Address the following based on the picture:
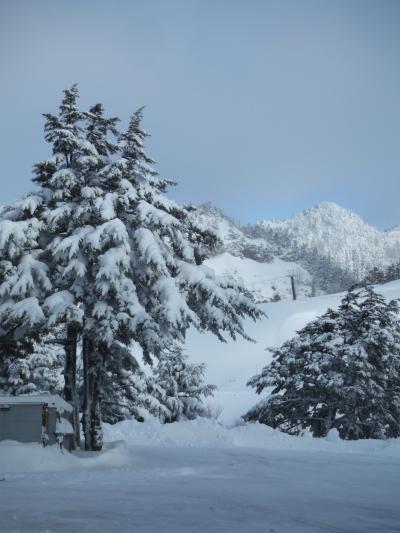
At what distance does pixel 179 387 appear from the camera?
110 ft

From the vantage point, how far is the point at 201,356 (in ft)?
226

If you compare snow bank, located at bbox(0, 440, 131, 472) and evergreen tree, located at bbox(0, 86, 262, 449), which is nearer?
snow bank, located at bbox(0, 440, 131, 472)

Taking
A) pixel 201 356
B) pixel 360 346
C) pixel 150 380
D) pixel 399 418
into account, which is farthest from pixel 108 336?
pixel 201 356

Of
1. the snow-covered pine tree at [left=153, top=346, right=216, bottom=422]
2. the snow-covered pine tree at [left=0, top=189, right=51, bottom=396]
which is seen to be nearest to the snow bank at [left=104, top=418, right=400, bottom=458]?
the snow-covered pine tree at [left=0, top=189, right=51, bottom=396]

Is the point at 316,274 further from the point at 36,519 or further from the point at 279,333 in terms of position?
the point at 36,519

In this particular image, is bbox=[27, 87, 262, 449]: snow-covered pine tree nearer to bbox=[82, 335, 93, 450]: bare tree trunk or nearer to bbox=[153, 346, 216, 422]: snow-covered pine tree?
bbox=[82, 335, 93, 450]: bare tree trunk

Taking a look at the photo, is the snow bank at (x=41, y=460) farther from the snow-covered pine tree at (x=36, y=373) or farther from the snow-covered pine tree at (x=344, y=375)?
the snow-covered pine tree at (x=36, y=373)

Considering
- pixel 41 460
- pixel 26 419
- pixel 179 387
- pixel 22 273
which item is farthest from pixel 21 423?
pixel 179 387

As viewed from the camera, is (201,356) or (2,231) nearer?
(2,231)

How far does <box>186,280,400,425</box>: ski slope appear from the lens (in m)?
55.5

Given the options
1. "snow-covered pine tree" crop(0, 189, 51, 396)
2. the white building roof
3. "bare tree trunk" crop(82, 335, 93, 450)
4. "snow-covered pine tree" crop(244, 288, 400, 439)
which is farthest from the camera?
"snow-covered pine tree" crop(244, 288, 400, 439)

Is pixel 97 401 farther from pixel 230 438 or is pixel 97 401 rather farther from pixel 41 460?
pixel 230 438

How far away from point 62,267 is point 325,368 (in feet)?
40.6

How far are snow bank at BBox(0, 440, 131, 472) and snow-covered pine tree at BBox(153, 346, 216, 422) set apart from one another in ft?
61.6
